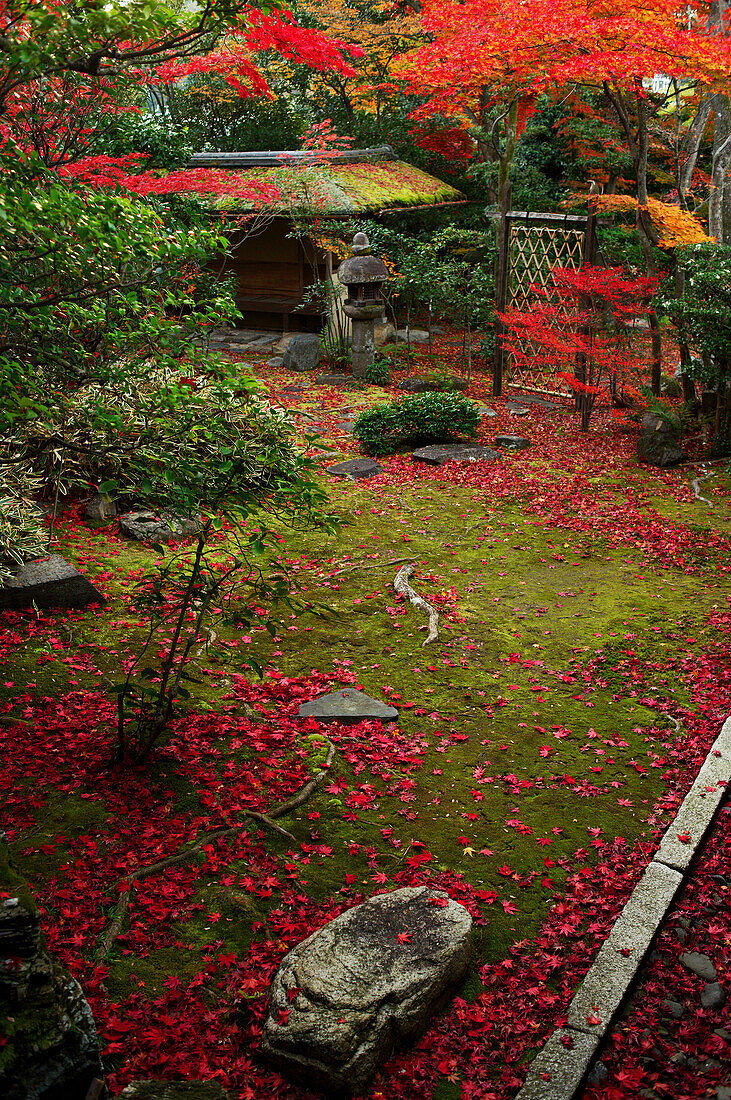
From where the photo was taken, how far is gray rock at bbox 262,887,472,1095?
9.88 ft

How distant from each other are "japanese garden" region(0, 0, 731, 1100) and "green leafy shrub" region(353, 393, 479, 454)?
0.15 feet

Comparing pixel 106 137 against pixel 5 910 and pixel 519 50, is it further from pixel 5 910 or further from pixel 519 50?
pixel 5 910

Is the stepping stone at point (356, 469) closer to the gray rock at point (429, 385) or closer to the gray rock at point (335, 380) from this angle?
the gray rock at point (429, 385)

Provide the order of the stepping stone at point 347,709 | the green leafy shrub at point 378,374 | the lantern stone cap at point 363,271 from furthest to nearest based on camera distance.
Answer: the green leafy shrub at point 378,374, the lantern stone cap at point 363,271, the stepping stone at point 347,709

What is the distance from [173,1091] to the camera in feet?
8.93

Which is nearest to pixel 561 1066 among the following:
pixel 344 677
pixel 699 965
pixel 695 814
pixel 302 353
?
pixel 699 965

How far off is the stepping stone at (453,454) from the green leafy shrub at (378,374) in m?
4.25

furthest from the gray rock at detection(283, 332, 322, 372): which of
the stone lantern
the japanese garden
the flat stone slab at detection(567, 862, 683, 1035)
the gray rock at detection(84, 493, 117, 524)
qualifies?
the flat stone slab at detection(567, 862, 683, 1035)

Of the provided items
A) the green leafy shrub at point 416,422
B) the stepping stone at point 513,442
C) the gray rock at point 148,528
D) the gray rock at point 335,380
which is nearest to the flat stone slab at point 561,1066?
the gray rock at point 148,528

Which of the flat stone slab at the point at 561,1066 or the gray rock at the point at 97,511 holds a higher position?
the flat stone slab at the point at 561,1066

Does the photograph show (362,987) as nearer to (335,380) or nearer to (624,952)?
(624,952)

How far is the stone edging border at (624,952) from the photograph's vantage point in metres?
3.13

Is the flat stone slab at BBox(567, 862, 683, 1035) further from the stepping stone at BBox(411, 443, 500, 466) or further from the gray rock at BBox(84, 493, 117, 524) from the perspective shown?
the stepping stone at BBox(411, 443, 500, 466)

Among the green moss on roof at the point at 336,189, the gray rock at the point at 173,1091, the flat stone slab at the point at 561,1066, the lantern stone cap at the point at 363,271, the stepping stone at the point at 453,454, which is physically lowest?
the stepping stone at the point at 453,454
